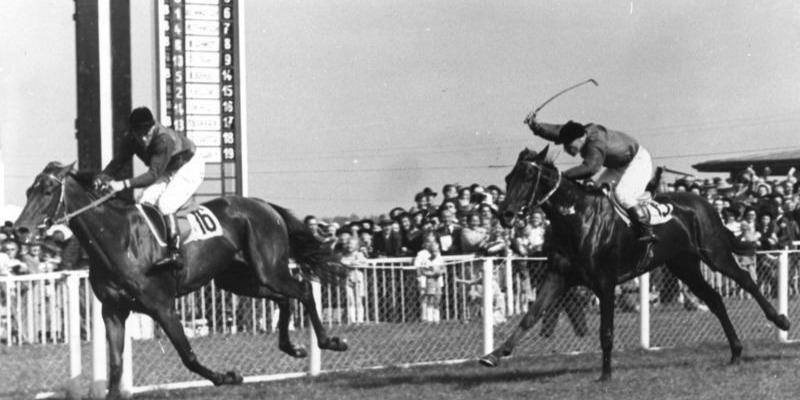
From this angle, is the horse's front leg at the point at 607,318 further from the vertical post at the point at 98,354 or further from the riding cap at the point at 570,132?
the vertical post at the point at 98,354

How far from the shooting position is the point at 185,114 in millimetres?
15906

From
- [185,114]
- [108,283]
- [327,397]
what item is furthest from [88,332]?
[185,114]

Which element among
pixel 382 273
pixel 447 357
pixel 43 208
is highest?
pixel 43 208

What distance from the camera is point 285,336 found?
9344 millimetres

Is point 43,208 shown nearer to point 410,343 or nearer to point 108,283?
point 108,283

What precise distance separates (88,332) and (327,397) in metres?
2.04

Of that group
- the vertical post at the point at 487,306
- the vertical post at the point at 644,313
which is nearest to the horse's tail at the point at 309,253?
the vertical post at the point at 487,306

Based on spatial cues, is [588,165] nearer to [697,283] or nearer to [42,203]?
[697,283]

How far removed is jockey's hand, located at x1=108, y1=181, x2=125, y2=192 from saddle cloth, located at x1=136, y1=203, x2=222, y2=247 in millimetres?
185

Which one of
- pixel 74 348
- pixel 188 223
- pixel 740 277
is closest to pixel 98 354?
pixel 74 348

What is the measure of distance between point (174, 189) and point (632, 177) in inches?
139

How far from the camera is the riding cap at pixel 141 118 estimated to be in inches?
340

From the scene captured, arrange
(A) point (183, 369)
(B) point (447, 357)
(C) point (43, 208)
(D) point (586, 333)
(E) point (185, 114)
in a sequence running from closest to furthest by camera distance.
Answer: (C) point (43, 208) < (A) point (183, 369) < (B) point (447, 357) < (D) point (586, 333) < (E) point (185, 114)

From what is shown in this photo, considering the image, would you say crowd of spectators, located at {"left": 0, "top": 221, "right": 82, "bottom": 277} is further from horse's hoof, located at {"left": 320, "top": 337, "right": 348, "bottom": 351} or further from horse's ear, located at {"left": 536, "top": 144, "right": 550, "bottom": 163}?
horse's ear, located at {"left": 536, "top": 144, "right": 550, "bottom": 163}
